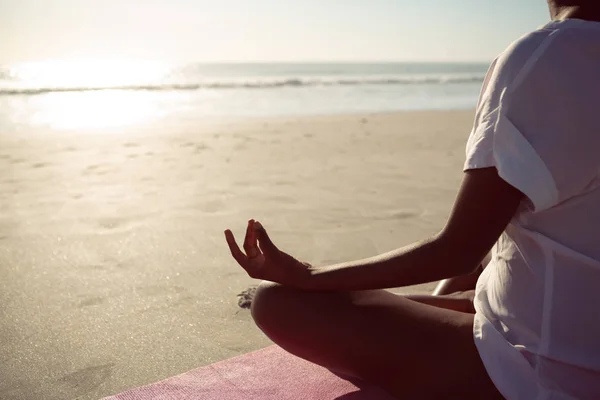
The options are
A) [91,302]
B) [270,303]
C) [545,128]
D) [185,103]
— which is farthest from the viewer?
[185,103]

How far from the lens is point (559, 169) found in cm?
121

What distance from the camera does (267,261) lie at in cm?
170

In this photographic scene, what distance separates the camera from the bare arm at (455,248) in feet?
4.26

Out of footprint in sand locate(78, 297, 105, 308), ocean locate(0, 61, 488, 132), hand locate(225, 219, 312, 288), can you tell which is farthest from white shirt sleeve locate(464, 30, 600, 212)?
ocean locate(0, 61, 488, 132)

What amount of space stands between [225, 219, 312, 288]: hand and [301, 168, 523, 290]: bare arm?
7 centimetres

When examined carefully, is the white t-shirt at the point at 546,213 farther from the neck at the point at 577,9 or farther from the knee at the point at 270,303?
the knee at the point at 270,303

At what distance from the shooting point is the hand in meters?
1.68

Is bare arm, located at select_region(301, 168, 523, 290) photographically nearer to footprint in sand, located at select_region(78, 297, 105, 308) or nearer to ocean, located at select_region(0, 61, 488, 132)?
footprint in sand, located at select_region(78, 297, 105, 308)

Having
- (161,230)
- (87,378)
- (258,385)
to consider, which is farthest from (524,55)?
(161,230)

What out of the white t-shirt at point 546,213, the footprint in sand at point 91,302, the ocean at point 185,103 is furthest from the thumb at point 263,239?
the ocean at point 185,103

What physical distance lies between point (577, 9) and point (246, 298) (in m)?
1.98

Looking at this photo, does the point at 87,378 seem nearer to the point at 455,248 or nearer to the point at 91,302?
the point at 91,302

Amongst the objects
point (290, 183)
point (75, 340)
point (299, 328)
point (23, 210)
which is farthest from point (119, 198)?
point (299, 328)

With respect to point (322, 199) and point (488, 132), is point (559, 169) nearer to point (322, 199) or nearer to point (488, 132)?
point (488, 132)
